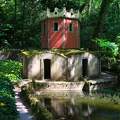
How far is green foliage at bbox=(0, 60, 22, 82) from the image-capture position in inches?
1236

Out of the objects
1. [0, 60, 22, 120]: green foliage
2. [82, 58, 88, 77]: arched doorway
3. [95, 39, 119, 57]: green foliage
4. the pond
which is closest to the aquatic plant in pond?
the pond

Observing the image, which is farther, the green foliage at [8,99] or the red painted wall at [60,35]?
the red painted wall at [60,35]

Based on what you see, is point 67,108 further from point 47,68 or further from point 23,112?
point 47,68

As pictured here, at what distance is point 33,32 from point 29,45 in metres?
2.24

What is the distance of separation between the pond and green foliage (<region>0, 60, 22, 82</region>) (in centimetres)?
299

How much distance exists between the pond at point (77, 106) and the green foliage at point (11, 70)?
2995 mm

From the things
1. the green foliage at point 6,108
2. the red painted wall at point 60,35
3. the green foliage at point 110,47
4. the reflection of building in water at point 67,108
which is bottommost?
the reflection of building in water at point 67,108

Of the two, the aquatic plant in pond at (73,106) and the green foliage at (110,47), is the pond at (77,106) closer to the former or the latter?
the aquatic plant in pond at (73,106)

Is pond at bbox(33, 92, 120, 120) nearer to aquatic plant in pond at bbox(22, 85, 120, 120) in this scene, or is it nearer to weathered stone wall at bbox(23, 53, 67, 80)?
aquatic plant in pond at bbox(22, 85, 120, 120)

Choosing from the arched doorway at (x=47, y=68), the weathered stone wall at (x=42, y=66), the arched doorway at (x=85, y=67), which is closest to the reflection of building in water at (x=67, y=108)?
the weathered stone wall at (x=42, y=66)

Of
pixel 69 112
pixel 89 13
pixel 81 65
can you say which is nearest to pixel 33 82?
pixel 81 65

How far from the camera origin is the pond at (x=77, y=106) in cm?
2167

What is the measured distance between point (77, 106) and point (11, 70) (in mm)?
10547

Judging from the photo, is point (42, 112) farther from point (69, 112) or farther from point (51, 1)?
point (51, 1)
